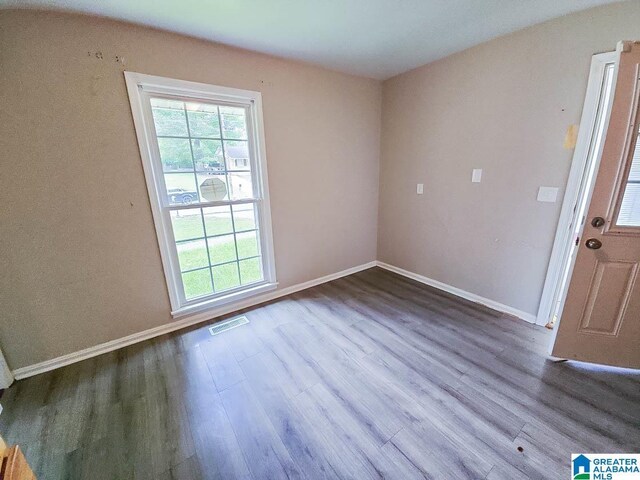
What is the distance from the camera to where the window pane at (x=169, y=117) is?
1982 millimetres

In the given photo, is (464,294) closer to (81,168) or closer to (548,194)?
(548,194)

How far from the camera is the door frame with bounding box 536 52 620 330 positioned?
172 centimetres

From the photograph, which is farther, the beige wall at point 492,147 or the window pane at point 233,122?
the window pane at point 233,122

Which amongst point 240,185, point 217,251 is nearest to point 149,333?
point 217,251

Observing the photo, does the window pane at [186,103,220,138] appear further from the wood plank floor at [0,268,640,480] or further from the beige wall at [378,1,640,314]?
the beige wall at [378,1,640,314]

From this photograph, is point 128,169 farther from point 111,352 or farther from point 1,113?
point 111,352

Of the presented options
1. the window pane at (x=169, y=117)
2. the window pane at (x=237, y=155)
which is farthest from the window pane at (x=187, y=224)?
the window pane at (x=169, y=117)

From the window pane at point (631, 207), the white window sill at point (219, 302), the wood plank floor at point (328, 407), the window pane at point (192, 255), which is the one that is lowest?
the wood plank floor at point (328, 407)

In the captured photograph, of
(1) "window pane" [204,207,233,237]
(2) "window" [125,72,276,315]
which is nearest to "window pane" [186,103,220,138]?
(2) "window" [125,72,276,315]

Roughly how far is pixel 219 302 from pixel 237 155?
1.44 metres

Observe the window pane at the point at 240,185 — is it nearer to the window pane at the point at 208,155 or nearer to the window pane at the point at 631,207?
the window pane at the point at 208,155

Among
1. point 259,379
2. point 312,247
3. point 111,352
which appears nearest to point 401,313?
point 312,247

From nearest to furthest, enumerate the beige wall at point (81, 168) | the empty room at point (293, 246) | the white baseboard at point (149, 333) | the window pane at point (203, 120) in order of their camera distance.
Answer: the empty room at point (293, 246) → the beige wall at point (81, 168) → the white baseboard at point (149, 333) → the window pane at point (203, 120)

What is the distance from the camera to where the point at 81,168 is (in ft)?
5.78
